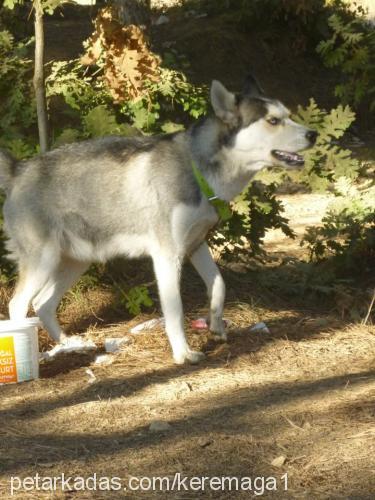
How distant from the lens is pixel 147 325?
22.0 ft

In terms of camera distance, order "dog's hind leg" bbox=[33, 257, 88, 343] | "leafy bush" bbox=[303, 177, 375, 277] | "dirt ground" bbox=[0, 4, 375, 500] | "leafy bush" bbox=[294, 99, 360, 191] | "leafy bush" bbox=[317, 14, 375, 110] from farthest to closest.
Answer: "leafy bush" bbox=[317, 14, 375, 110] → "leafy bush" bbox=[303, 177, 375, 277] → "leafy bush" bbox=[294, 99, 360, 191] → "dog's hind leg" bbox=[33, 257, 88, 343] → "dirt ground" bbox=[0, 4, 375, 500]

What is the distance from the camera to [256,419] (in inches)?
185

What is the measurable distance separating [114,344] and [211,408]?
4.84ft

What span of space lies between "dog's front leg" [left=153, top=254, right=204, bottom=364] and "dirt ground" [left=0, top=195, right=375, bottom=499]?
106 mm

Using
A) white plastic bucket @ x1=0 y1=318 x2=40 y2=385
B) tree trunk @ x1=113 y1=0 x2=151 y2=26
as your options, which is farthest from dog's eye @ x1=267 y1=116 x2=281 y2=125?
tree trunk @ x1=113 y1=0 x2=151 y2=26

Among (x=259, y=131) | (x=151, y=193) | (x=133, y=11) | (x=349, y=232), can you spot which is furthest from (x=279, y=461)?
(x=133, y=11)

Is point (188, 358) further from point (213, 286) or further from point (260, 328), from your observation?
point (260, 328)

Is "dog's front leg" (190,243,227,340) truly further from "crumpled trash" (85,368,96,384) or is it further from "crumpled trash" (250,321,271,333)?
"crumpled trash" (85,368,96,384)

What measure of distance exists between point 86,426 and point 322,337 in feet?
7.61

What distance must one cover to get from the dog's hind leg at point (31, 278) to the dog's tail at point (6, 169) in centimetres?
56

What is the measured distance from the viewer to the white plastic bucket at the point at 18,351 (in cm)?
554

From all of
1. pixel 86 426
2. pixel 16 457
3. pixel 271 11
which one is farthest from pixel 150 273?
pixel 271 11

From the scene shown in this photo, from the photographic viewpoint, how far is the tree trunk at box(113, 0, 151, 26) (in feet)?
37.2

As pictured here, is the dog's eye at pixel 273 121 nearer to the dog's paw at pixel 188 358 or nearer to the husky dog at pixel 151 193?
the husky dog at pixel 151 193
